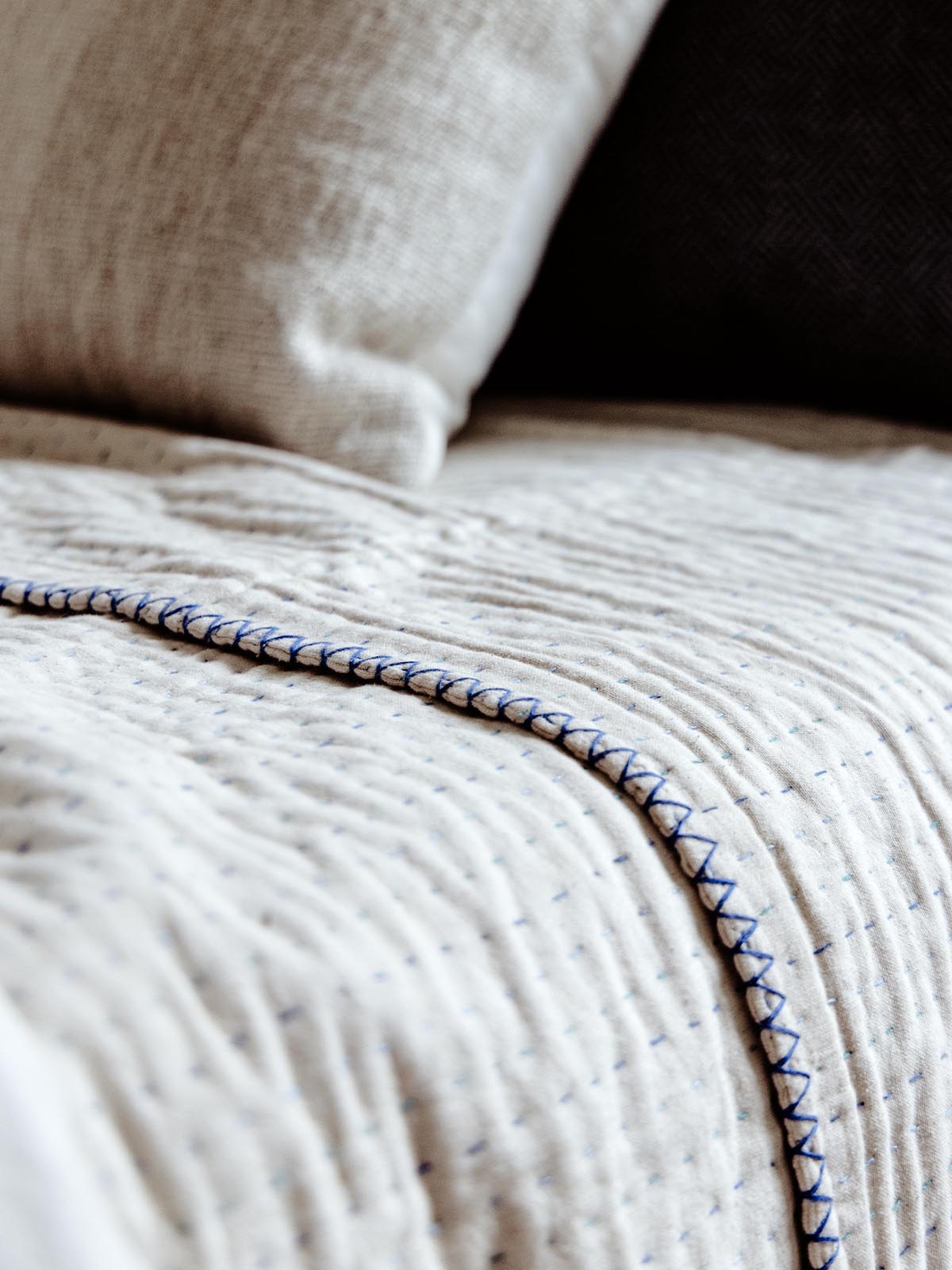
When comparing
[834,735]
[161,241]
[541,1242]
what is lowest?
[541,1242]

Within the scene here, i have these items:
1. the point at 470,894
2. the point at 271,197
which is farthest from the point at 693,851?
the point at 271,197

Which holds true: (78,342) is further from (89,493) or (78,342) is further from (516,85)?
(516,85)

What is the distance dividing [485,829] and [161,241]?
496 mm

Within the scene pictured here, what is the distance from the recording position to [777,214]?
88cm

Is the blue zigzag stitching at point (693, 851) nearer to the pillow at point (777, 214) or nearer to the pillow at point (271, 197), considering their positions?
the pillow at point (271, 197)

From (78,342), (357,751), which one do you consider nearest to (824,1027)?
(357,751)

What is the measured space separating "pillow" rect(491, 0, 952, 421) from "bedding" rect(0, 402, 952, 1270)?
242 millimetres

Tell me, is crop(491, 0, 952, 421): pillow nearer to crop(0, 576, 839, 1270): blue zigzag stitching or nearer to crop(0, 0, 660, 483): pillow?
crop(0, 0, 660, 483): pillow

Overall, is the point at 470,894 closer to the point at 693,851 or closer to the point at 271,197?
the point at 693,851

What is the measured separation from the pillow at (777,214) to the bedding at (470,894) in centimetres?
24

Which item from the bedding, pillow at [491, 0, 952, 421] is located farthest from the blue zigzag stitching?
pillow at [491, 0, 952, 421]

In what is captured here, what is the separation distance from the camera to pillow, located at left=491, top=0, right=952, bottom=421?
0.85 metres

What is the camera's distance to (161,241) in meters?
0.77

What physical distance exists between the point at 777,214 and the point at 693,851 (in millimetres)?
573
